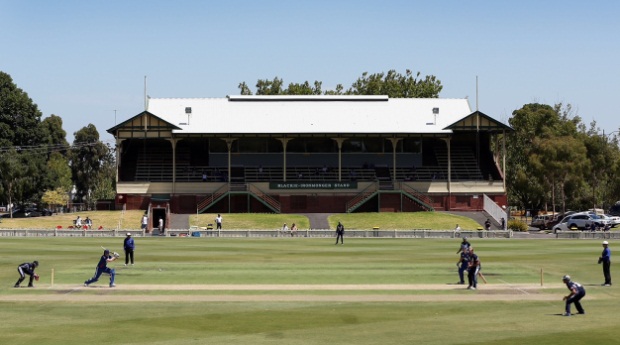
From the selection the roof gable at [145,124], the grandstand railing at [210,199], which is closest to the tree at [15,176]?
the roof gable at [145,124]

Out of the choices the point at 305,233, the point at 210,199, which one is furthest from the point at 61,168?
the point at 305,233

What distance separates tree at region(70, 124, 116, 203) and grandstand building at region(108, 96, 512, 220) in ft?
177

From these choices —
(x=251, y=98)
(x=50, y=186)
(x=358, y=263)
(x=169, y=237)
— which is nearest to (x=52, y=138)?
(x=50, y=186)

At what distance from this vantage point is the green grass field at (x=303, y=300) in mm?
27250

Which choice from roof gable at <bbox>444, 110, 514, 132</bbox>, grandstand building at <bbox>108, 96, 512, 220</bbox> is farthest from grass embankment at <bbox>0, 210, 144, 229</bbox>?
roof gable at <bbox>444, 110, 514, 132</bbox>

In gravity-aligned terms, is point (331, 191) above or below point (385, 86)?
below

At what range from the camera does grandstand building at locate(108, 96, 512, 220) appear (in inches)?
3868

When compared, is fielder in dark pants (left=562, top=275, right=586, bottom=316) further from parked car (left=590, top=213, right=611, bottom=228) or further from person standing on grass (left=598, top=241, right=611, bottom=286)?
parked car (left=590, top=213, right=611, bottom=228)

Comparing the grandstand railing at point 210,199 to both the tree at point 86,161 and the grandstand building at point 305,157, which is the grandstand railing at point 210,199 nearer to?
the grandstand building at point 305,157

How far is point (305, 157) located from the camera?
4154 inches

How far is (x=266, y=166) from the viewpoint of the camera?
340ft

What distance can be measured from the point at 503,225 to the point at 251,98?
3817 centimetres

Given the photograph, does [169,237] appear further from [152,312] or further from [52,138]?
[52,138]

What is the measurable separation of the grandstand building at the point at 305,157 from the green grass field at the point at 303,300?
40094mm
